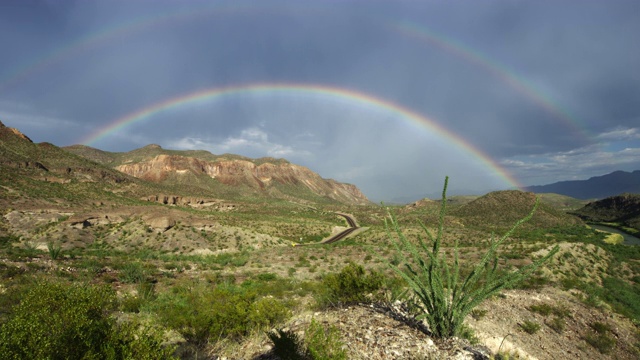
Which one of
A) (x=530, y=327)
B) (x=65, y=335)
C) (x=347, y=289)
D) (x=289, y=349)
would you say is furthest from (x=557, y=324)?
(x=65, y=335)

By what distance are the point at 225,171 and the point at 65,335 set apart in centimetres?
15378

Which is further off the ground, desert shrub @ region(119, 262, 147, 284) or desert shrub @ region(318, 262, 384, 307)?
desert shrub @ region(318, 262, 384, 307)

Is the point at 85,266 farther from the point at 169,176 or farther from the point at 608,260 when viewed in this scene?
the point at 169,176

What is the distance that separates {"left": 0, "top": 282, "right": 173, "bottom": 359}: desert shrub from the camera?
10.2 feet

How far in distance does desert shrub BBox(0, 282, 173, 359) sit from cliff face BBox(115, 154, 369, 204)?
135924 mm

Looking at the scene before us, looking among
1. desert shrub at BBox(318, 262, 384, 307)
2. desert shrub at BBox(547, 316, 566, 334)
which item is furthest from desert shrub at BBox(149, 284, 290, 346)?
desert shrub at BBox(547, 316, 566, 334)

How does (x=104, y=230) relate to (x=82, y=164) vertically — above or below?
below

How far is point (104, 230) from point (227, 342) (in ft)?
126

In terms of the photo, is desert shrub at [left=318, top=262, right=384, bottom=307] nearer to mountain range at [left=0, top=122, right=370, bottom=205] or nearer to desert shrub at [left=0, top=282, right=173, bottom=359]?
desert shrub at [left=0, top=282, right=173, bottom=359]

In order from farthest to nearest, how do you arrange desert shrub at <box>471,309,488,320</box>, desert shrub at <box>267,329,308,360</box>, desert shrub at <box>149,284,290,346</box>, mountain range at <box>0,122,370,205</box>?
1. mountain range at <box>0,122,370,205</box>
2. desert shrub at <box>471,309,488,320</box>
3. desert shrub at <box>149,284,290,346</box>
4. desert shrub at <box>267,329,308,360</box>

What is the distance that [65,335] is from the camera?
3369 millimetres

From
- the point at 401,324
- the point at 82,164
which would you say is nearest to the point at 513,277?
the point at 401,324

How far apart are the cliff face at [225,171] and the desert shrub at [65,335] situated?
13592 centimetres

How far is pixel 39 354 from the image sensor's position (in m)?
3.03
